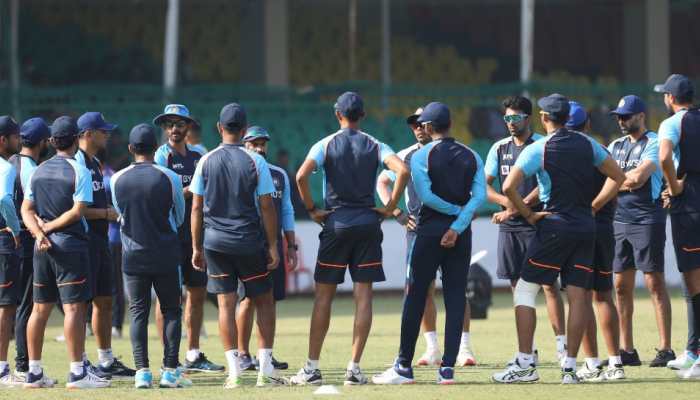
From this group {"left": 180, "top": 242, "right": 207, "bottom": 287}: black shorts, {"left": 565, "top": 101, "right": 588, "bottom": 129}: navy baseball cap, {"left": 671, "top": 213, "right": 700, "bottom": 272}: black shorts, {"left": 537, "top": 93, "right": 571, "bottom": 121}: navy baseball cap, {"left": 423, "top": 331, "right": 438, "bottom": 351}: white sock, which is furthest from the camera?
{"left": 423, "top": 331, "right": 438, "bottom": 351}: white sock

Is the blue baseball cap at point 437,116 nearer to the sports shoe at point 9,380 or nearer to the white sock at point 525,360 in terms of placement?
the white sock at point 525,360

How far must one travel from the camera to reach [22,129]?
1277 cm

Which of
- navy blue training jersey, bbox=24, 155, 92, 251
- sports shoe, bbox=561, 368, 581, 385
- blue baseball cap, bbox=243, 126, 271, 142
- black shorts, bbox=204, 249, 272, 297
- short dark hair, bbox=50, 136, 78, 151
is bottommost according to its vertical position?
sports shoe, bbox=561, 368, 581, 385

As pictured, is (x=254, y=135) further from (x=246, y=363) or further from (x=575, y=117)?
(x=575, y=117)

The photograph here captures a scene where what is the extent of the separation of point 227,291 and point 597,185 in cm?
316

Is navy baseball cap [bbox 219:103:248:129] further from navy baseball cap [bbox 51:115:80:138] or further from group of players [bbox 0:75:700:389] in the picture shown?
navy baseball cap [bbox 51:115:80:138]

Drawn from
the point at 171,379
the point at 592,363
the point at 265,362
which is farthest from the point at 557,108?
the point at 171,379

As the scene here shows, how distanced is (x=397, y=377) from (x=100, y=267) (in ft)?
9.13

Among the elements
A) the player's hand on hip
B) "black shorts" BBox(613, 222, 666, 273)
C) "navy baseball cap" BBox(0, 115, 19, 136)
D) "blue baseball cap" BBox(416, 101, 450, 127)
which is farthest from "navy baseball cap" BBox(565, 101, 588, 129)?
"navy baseball cap" BBox(0, 115, 19, 136)

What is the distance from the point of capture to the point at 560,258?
11844 millimetres

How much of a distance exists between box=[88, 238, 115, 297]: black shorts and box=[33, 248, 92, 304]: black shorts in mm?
411

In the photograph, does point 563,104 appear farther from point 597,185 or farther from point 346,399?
point 346,399

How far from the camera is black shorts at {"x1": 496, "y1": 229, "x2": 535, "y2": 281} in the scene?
13281 mm

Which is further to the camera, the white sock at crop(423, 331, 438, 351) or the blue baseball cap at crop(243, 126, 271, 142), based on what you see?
the white sock at crop(423, 331, 438, 351)
